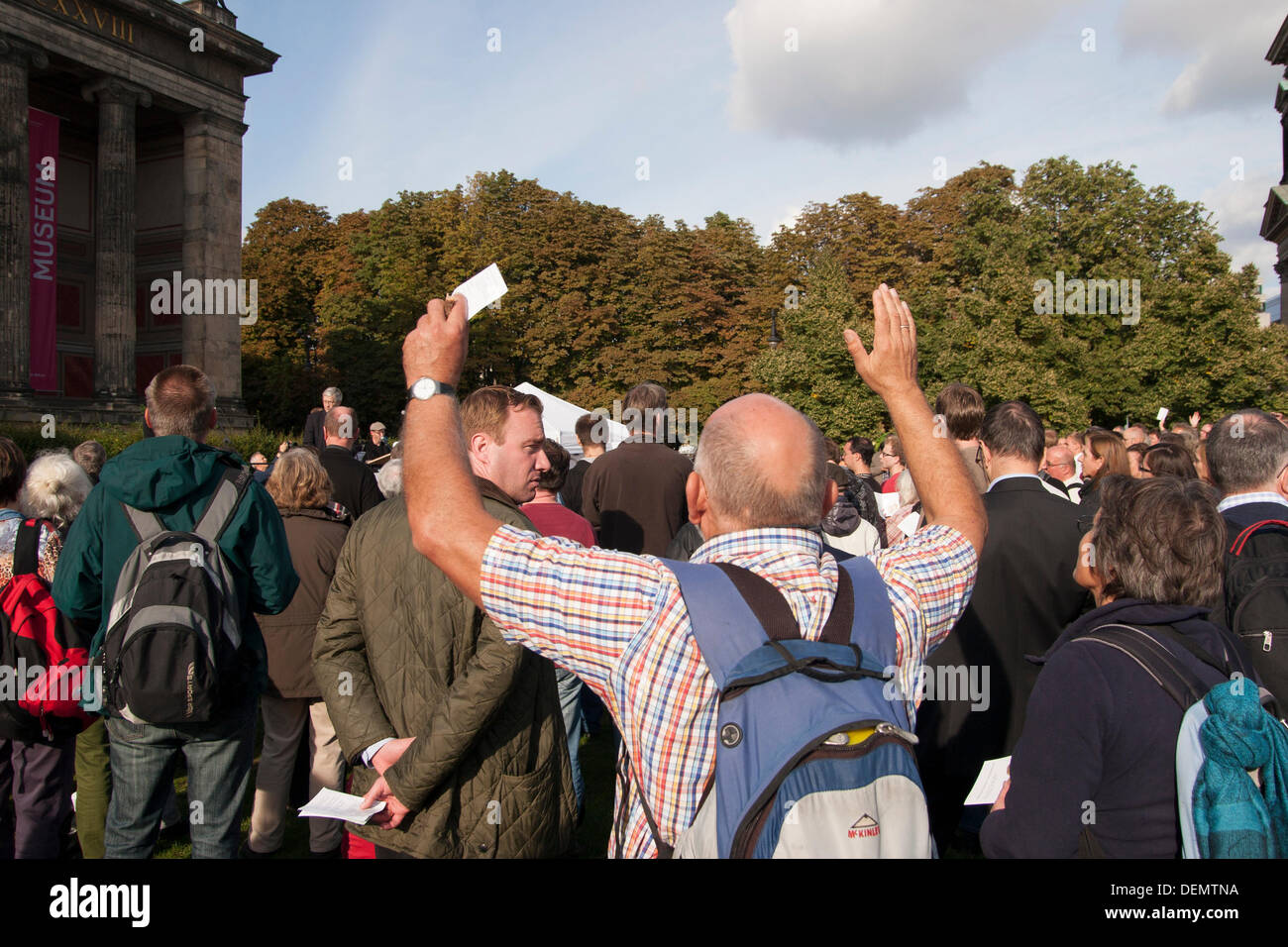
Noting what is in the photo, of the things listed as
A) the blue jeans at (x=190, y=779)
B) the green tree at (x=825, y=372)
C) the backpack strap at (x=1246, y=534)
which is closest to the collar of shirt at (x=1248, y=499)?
the backpack strap at (x=1246, y=534)

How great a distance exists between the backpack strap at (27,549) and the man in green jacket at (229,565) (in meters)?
0.63

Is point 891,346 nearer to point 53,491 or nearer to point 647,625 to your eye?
point 647,625

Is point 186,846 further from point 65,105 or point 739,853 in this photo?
point 65,105

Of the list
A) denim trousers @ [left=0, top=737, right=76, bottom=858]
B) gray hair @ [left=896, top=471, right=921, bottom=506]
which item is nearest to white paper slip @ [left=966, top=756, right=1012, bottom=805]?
gray hair @ [left=896, top=471, right=921, bottom=506]

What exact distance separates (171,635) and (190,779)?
80cm

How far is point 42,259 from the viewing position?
24.9 m

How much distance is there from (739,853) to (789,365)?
38.5 meters

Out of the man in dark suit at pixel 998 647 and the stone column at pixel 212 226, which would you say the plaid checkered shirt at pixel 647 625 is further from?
the stone column at pixel 212 226

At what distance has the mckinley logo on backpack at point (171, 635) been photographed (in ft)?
11.2

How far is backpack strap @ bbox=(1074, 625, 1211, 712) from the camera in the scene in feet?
7.84

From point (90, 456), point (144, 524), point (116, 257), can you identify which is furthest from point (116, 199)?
point (144, 524)

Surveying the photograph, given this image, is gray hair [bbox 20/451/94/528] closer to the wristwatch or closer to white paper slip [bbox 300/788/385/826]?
white paper slip [bbox 300/788/385/826]

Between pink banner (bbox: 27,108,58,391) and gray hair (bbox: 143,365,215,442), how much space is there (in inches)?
955

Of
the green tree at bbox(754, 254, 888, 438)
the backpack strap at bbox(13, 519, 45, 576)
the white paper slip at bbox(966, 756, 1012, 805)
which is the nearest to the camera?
the white paper slip at bbox(966, 756, 1012, 805)
